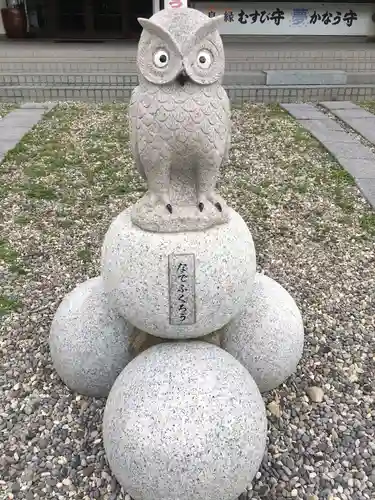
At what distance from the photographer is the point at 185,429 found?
90.4 inches

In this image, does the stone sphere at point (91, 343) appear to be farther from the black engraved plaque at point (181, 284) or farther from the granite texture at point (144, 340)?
the black engraved plaque at point (181, 284)

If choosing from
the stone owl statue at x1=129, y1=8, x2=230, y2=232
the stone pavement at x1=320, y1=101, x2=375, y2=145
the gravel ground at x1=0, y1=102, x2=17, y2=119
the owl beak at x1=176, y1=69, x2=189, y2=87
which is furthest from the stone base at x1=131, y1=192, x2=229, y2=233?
the gravel ground at x1=0, y1=102, x2=17, y2=119

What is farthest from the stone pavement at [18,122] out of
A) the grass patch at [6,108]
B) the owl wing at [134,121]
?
the owl wing at [134,121]

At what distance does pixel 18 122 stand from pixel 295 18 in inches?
360

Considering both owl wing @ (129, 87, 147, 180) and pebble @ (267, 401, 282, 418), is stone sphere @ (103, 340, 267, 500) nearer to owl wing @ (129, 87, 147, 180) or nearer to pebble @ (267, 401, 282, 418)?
pebble @ (267, 401, 282, 418)

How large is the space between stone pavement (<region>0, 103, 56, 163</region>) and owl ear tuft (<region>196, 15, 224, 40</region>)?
516cm

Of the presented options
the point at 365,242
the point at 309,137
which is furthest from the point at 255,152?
the point at 365,242

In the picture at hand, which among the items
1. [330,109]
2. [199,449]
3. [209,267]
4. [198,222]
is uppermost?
[198,222]

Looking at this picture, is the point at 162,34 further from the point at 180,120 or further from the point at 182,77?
the point at 180,120

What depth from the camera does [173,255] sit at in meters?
2.45

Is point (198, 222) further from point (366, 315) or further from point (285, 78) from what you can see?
point (285, 78)

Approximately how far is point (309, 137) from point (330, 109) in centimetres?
190

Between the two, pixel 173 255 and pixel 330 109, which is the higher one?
pixel 173 255

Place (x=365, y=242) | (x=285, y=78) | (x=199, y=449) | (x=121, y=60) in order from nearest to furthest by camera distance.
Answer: (x=199, y=449) < (x=365, y=242) < (x=285, y=78) < (x=121, y=60)
